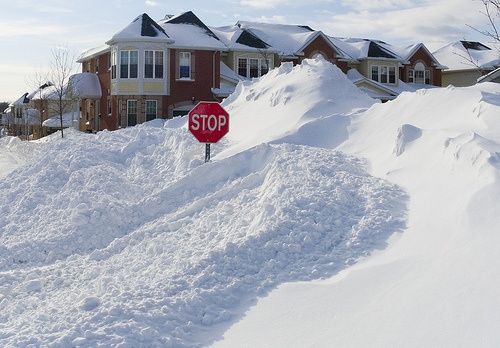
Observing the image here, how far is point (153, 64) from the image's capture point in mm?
32656

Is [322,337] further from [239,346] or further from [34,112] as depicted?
[34,112]

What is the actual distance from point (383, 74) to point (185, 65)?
15168 mm

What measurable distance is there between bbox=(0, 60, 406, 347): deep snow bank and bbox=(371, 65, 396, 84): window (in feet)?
93.8

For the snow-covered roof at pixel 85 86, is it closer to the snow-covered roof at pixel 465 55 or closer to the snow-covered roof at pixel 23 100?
the snow-covered roof at pixel 465 55

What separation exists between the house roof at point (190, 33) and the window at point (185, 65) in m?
0.55

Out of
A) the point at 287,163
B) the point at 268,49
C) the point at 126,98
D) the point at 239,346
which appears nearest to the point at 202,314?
the point at 239,346

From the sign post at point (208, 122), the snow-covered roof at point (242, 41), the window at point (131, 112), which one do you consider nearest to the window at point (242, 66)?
the snow-covered roof at point (242, 41)

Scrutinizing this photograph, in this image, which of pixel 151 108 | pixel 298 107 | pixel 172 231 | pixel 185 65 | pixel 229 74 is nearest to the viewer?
pixel 172 231

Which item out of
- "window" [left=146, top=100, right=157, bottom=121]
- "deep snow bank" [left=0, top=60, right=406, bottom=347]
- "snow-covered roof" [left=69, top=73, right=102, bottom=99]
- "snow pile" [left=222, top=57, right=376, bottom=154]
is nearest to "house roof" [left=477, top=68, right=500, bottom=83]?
"snow pile" [left=222, top=57, right=376, bottom=154]

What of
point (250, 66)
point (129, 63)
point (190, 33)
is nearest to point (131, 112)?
point (129, 63)

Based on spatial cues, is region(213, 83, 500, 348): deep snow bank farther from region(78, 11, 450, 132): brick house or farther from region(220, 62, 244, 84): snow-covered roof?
region(220, 62, 244, 84): snow-covered roof

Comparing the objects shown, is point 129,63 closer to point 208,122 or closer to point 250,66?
point 250,66

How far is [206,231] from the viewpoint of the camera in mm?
8594

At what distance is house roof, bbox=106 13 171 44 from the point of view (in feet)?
105
